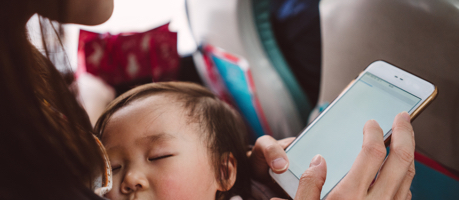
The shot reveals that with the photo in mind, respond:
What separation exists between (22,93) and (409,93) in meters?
0.70

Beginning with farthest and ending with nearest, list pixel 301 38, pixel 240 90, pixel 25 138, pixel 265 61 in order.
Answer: pixel 240 90
pixel 265 61
pixel 301 38
pixel 25 138

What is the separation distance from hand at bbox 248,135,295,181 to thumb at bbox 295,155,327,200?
6.8 inches

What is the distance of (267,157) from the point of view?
62cm

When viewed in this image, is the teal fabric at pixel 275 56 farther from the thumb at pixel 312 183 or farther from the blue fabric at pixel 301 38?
the thumb at pixel 312 183

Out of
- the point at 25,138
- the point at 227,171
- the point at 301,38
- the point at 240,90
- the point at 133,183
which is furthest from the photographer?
the point at 240,90

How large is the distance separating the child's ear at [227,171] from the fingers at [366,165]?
34 centimetres

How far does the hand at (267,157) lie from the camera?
0.59 metres

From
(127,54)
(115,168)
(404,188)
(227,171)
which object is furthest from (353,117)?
(127,54)

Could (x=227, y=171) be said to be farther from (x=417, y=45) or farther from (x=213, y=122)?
(x=417, y=45)

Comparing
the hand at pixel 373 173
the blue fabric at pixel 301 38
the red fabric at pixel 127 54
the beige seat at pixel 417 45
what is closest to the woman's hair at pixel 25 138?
the hand at pixel 373 173

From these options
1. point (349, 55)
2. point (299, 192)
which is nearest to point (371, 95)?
point (349, 55)

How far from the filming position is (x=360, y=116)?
588 mm

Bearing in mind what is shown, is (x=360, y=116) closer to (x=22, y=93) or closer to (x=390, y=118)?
(x=390, y=118)

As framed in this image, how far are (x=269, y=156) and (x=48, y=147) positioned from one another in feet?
1.44
